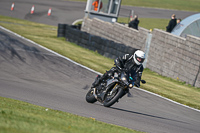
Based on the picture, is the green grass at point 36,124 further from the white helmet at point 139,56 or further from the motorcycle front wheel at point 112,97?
the white helmet at point 139,56

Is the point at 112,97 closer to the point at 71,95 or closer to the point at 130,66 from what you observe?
the point at 130,66

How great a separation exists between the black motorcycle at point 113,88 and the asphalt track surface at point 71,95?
278mm

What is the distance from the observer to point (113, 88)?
8.85 metres

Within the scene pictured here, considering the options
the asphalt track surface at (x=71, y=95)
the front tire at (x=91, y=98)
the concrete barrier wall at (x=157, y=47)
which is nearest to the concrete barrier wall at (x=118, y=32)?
the concrete barrier wall at (x=157, y=47)

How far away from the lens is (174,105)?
1121 cm

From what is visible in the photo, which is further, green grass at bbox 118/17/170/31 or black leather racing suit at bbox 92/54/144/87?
green grass at bbox 118/17/170/31

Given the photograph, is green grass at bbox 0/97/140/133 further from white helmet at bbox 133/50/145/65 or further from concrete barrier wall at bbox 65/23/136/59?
concrete barrier wall at bbox 65/23/136/59

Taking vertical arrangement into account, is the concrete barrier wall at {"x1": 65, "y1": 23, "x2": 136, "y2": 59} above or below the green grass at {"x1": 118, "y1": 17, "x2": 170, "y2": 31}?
below

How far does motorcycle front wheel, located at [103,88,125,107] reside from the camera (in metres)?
8.49

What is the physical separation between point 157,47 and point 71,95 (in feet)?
27.1

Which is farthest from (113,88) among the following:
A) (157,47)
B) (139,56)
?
(157,47)

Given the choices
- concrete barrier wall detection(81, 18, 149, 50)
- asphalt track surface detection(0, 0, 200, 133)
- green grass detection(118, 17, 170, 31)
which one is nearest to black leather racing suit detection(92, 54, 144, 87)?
asphalt track surface detection(0, 0, 200, 133)

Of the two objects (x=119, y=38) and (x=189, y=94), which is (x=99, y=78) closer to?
(x=189, y=94)

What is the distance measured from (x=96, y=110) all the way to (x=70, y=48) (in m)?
11.5
